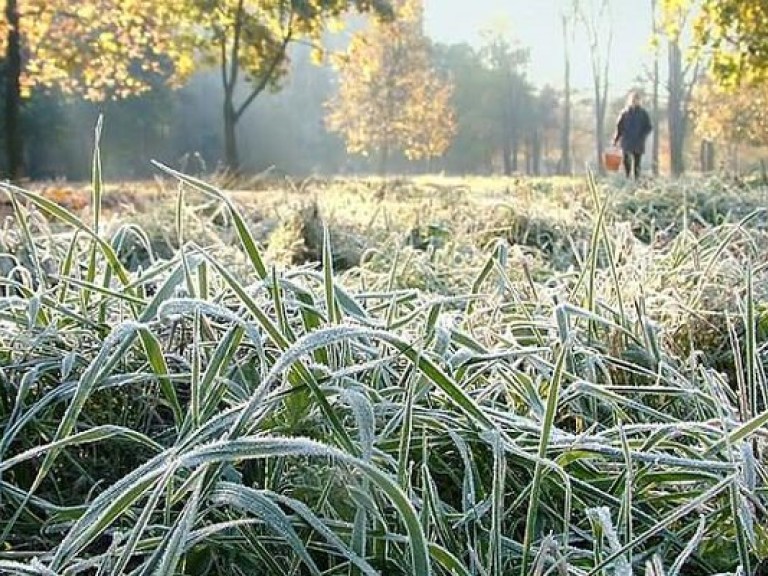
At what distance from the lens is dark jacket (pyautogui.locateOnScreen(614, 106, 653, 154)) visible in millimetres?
9750

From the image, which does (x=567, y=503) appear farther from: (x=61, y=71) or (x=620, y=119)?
(x=61, y=71)

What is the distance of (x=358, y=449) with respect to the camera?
0.57m

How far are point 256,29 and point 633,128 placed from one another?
31.3 feet

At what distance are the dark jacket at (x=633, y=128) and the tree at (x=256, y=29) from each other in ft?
26.6

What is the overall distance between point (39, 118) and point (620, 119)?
19163mm

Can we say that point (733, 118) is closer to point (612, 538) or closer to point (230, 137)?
point (230, 137)

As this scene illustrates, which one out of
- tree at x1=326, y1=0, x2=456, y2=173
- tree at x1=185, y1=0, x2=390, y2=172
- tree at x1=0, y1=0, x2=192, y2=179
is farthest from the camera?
tree at x1=326, y1=0, x2=456, y2=173

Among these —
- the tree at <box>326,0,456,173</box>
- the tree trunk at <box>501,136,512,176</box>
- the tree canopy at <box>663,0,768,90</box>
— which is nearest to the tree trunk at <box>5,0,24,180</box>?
the tree canopy at <box>663,0,768,90</box>

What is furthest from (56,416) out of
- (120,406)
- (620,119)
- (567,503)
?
(620,119)

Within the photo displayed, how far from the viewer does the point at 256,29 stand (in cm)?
1703

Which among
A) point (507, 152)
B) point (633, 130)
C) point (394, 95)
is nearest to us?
point (633, 130)

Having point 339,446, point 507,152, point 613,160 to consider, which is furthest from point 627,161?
point 507,152

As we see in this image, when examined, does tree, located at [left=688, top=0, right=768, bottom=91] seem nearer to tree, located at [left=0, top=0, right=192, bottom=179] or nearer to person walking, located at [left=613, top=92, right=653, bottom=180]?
person walking, located at [left=613, top=92, right=653, bottom=180]

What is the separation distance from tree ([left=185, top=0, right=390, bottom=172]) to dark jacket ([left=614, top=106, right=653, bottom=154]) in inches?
319
